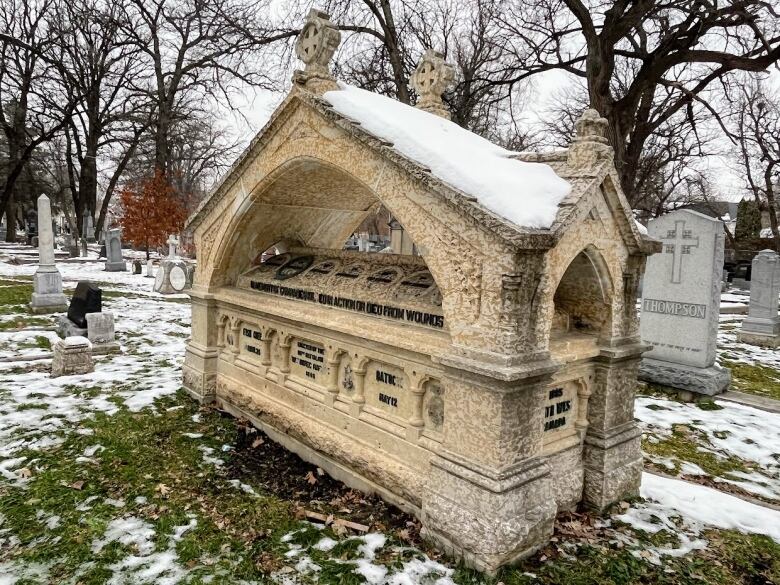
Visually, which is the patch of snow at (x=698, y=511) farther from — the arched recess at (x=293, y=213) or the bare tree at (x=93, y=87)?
the bare tree at (x=93, y=87)

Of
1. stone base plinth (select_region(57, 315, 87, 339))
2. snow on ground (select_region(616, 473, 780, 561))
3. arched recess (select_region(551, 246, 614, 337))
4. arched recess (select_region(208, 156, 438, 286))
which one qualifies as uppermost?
arched recess (select_region(208, 156, 438, 286))

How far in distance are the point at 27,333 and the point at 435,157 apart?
9311mm

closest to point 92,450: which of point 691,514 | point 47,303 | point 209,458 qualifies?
point 209,458

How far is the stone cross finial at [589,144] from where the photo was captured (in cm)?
337

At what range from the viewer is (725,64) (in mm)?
12219

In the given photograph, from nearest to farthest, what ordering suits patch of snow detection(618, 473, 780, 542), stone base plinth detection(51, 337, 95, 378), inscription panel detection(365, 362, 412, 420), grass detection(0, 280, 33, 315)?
patch of snow detection(618, 473, 780, 542) < inscription panel detection(365, 362, 412, 420) < stone base plinth detection(51, 337, 95, 378) < grass detection(0, 280, 33, 315)

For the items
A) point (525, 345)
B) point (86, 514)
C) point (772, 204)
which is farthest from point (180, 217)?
point (772, 204)

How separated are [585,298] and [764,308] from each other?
32.7ft

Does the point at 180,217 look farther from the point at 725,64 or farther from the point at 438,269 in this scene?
the point at 438,269

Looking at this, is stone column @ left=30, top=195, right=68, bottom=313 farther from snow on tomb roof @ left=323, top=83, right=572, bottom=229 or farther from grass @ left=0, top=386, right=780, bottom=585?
snow on tomb roof @ left=323, top=83, right=572, bottom=229

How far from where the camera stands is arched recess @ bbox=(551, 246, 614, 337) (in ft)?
12.1

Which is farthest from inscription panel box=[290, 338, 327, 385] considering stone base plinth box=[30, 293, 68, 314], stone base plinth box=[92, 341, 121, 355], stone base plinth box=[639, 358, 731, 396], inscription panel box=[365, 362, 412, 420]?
stone base plinth box=[30, 293, 68, 314]

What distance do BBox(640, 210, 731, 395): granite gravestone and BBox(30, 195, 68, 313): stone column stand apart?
40.0ft

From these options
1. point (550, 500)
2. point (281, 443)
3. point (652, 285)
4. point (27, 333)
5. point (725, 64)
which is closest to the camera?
point (550, 500)
